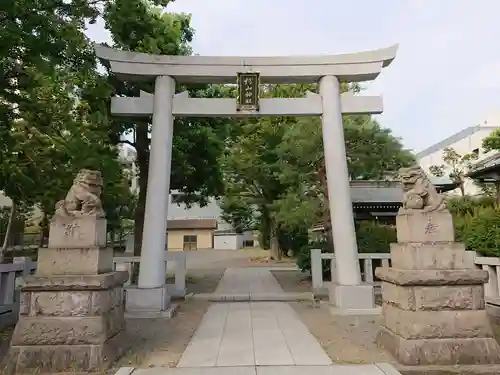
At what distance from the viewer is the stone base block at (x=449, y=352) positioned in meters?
4.88

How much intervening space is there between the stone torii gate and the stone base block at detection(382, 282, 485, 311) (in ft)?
11.8

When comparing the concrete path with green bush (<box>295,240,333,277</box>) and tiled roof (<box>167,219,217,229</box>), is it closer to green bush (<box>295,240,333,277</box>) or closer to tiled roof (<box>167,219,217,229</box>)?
green bush (<box>295,240,333,277</box>)

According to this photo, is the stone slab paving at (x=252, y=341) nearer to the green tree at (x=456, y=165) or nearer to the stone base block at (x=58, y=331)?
the stone base block at (x=58, y=331)

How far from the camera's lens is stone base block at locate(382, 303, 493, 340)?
4.98m

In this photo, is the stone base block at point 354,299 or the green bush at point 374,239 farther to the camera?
the green bush at point 374,239

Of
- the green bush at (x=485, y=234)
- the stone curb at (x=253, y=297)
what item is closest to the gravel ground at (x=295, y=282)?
the stone curb at (x=253, y=297)

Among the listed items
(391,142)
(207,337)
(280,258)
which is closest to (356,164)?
(391,142)

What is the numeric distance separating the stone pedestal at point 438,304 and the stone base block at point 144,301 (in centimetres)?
488

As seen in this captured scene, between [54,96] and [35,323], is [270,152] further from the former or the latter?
[35,323]

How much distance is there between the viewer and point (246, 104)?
9.18 metres

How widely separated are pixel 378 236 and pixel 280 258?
47.8 feet

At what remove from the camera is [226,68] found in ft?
30.6

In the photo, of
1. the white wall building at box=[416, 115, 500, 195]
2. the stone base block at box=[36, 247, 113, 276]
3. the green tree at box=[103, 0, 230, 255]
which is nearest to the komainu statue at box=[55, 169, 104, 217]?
the stone base block at box=[36, 247, 113, 276]

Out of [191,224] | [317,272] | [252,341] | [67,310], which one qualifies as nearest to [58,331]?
[67,310]
